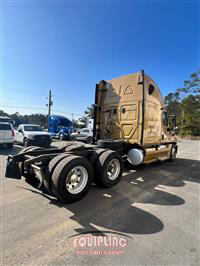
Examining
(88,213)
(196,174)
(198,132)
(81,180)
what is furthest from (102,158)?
(198,132)

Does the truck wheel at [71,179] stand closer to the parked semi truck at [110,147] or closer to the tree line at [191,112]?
the parked semi truck at [110,147]

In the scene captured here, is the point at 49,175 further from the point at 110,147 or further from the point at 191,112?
the point at 191,112

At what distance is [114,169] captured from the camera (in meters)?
4.09

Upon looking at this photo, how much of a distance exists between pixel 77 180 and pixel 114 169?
51.0 inches

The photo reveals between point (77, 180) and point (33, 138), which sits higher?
point (33, 138)

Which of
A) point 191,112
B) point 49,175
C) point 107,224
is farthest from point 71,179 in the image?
point 191,112

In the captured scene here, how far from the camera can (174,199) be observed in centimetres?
341

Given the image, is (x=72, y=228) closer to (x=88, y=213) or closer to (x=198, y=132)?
(x=88, y=213)

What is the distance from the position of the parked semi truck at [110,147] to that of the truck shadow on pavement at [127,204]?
29 centimetres

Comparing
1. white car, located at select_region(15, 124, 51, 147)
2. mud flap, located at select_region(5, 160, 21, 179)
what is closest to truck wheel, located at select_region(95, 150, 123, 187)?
mud flap, located at select_region(5, 160, 21, 179)

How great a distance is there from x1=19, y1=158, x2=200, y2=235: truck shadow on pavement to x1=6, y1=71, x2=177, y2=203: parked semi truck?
11.5 inches

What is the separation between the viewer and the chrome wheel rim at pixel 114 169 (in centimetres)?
399

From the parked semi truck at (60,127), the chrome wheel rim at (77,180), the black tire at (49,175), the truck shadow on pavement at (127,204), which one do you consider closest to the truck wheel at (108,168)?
the truck shadow on pavement at (127,204)

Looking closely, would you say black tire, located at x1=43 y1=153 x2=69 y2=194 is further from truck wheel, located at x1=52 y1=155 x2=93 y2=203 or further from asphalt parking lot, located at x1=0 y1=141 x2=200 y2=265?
asphalt parking lot, located at x1=0 y1=141 x2=200 y2=265
